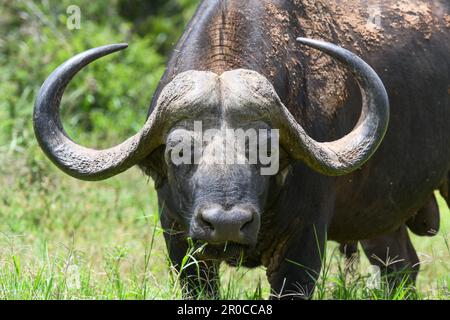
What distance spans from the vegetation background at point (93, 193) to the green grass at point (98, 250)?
0.5 inches

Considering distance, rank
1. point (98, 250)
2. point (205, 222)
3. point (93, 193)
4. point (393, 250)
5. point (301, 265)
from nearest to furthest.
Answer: point (205, 222), point (301, 265), point (98, 250), point (393, 250), point (93, 193)

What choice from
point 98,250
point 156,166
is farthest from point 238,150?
point 98,250

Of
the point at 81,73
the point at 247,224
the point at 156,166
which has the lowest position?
the point at 247,224

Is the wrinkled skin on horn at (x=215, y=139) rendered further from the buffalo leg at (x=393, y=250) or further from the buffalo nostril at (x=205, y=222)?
the buffalo leg at (x=393, y=250)

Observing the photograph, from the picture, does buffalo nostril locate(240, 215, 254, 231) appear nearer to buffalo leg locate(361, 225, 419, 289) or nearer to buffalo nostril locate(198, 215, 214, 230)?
buffalo nostril locate(198, 215, 214, 230)

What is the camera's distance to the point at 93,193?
10406 mm

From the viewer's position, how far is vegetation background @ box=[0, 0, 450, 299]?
21.9 ft

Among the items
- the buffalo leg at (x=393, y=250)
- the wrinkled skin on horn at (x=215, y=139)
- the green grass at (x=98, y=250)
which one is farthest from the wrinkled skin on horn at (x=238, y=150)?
the buffalo leg at (x=393, y=250)

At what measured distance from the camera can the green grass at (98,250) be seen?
643cm

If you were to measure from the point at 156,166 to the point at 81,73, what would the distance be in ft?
20.9

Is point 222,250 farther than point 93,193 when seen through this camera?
No

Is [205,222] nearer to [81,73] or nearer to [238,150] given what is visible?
[238,150]

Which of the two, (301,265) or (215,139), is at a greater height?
(215,139)

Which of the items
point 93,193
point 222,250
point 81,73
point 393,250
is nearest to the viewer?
point 222,250
